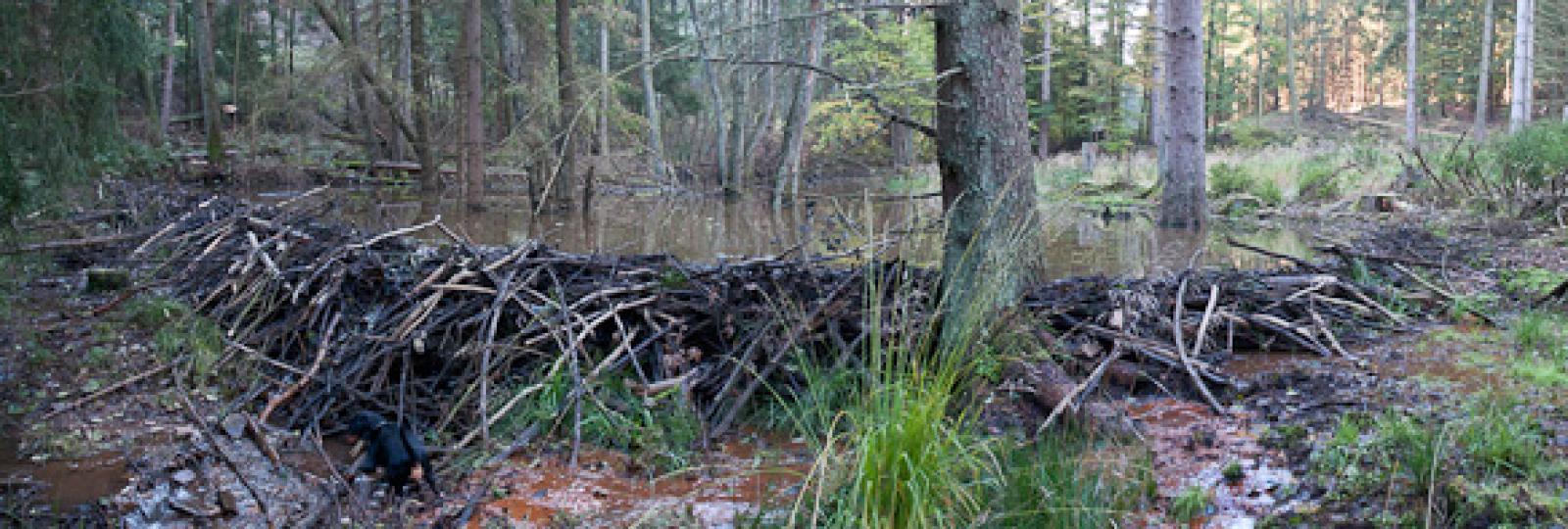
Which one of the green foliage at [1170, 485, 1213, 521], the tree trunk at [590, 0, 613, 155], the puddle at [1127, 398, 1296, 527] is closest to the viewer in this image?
the green foliage at [1170, 485, 1213, 521]

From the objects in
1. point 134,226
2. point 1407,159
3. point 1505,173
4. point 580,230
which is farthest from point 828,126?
point 134,226

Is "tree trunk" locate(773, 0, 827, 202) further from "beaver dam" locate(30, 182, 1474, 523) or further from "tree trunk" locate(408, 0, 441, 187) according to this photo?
"beaver dam" locate(30, 182, 1474, 523)

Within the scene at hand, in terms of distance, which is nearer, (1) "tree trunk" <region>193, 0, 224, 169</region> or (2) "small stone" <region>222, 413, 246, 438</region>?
(2) "small stone" <region>222, 413, 246, 438</region>

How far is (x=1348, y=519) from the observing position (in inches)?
105

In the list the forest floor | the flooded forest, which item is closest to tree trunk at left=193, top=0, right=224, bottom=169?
the flooded forest

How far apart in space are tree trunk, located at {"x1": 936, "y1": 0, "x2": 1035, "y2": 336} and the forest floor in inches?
33.1

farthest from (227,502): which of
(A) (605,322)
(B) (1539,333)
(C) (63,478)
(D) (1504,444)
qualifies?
(B) (1539,333)

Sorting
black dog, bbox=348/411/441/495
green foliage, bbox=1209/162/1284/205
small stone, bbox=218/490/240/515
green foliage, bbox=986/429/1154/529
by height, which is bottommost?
small stone, bbox=218/490/240/515

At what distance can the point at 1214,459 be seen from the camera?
3512mm

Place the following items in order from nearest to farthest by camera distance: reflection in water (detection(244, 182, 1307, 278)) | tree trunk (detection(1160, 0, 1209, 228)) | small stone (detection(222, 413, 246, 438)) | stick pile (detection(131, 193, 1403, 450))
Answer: small stone (detection(222, 413, 246, 438)), stick pile (detection(131, 193, 1403, 450)), reflection in water (detection(244, 182, 1307, 278)), tree trunk (detection(1160, 0, 1209, 228))

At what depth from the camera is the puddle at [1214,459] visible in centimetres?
305

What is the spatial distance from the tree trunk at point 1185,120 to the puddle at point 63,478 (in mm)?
11724

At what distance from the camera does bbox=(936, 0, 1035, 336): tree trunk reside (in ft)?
13.5

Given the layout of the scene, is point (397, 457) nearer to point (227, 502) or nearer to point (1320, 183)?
point (227, 502)
